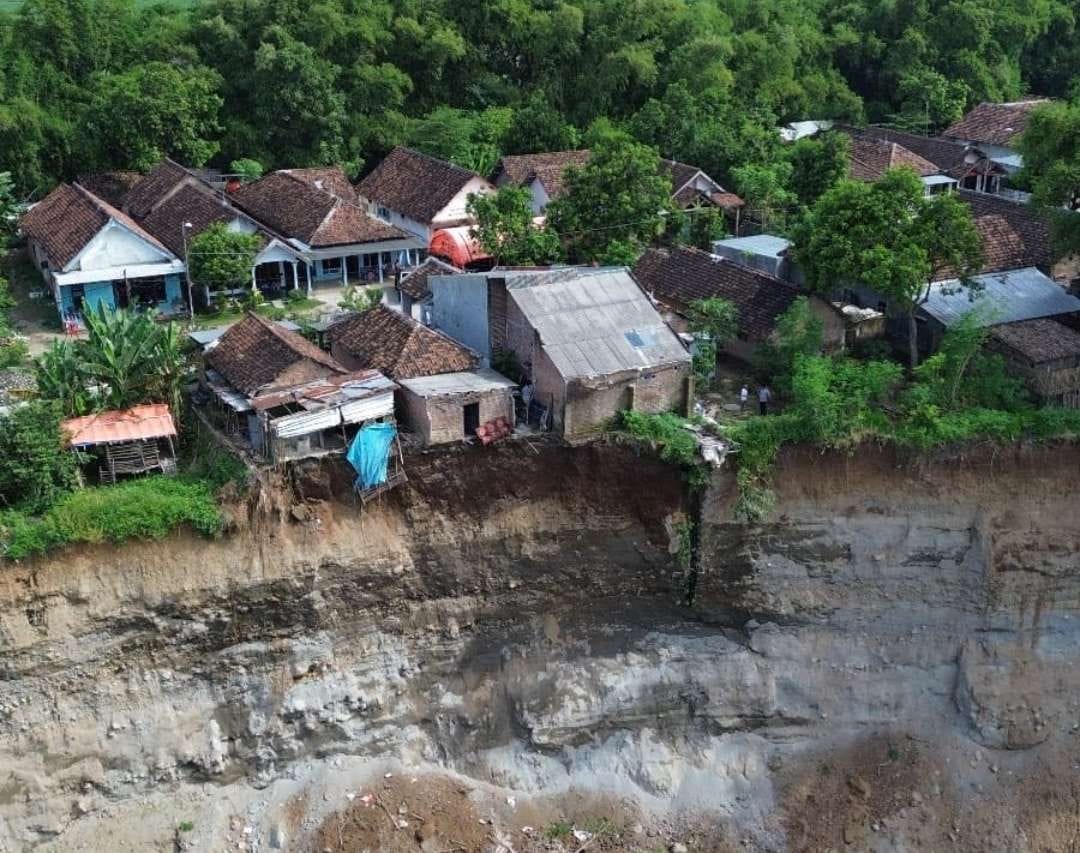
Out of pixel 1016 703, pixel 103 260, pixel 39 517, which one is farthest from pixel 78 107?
pixel 1016 703

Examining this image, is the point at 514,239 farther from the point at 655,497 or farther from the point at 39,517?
the point at 39,517

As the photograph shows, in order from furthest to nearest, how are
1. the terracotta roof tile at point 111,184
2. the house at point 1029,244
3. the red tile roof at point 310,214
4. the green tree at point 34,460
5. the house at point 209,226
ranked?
the terracotta roof tile at point 111,184
the red tile roof at point 310,214
the house at point 209,226
the house at point 1029,244
the green tree at point 34,460

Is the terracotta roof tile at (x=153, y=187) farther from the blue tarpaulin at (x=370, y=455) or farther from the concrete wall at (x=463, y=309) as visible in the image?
the blue tarpaulin at (x=370, y=455)

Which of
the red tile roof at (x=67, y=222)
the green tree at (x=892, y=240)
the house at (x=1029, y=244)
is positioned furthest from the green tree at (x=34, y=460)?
the house at (x=1029, y=244)

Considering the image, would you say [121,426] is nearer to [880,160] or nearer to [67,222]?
[67,222]

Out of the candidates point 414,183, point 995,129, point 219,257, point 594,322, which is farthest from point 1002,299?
point 219,257

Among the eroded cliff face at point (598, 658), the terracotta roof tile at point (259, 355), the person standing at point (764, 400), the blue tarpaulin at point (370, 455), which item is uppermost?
the terracotta roof tile at point (259, 355)
